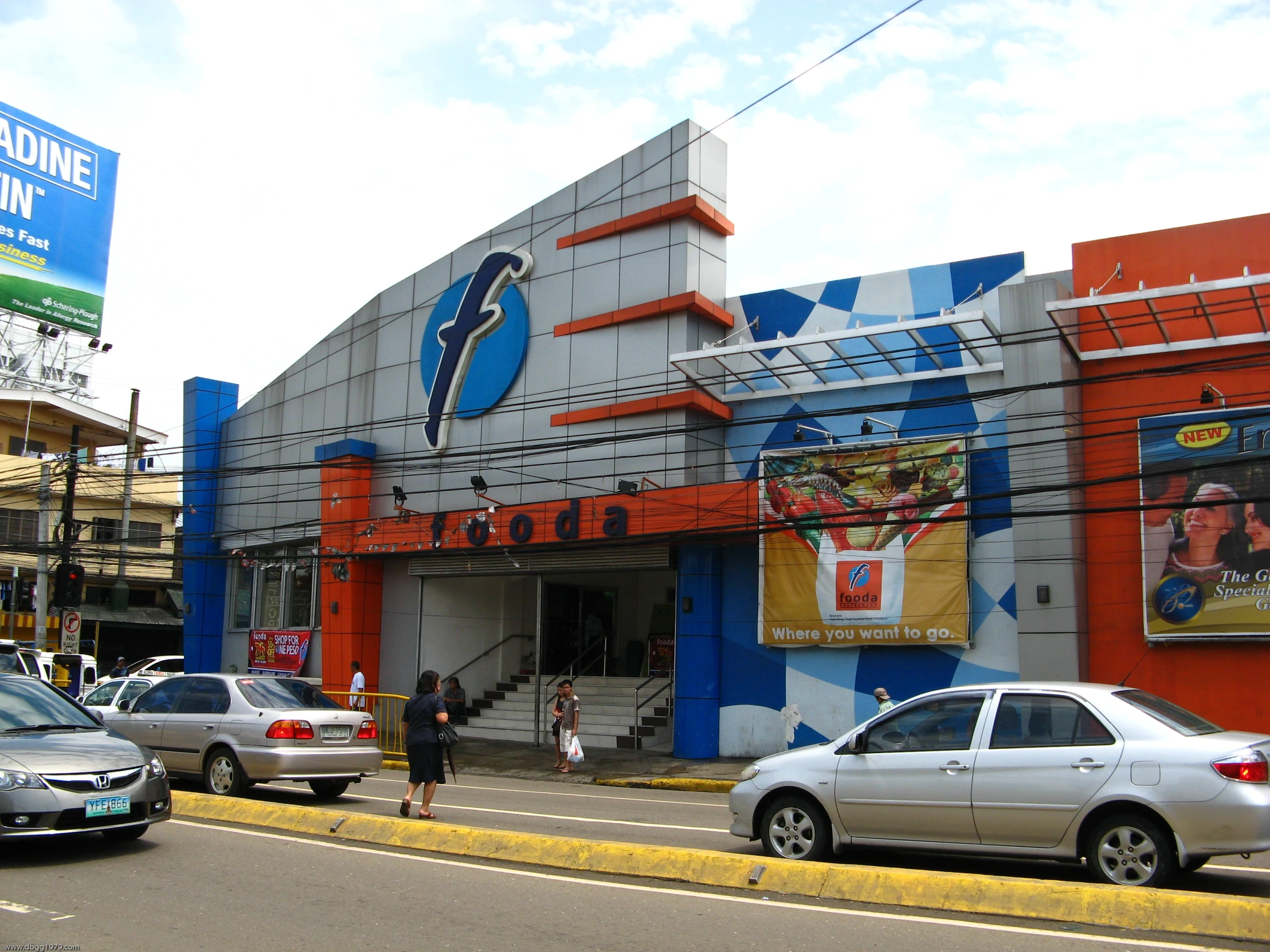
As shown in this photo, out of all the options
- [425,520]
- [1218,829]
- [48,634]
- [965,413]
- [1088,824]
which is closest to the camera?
[1218,829]

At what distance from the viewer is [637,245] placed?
22953mm

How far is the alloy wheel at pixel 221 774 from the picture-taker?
1304 centimetres

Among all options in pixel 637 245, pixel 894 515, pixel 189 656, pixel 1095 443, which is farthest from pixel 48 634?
pixel 1095 443

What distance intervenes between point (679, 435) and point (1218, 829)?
49.9 feet

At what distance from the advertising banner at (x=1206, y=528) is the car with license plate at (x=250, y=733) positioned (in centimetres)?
1159

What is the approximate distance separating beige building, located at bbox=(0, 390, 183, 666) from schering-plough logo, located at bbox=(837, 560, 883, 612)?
28.0m

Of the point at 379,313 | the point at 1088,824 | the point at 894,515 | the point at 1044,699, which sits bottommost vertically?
the point at 1088,824

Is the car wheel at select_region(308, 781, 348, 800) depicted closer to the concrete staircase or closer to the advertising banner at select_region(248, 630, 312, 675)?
the concrete staircase

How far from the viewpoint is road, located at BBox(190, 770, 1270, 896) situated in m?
8.70

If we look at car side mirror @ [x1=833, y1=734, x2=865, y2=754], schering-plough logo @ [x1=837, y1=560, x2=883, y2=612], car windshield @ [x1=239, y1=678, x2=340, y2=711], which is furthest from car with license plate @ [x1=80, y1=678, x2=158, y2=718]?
car side mirror @ [x1=833, y1=734, x2=865, y2=754]

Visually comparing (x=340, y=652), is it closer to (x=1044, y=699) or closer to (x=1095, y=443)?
(x=1095, y=443)

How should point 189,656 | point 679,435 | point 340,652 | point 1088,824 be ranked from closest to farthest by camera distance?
1. point 1088,824
2. point 679,435
3. point 340,652
4. point 189,656

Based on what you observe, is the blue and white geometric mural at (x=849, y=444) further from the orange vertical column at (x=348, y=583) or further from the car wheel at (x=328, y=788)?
the orange vertical column at (x=348, y=583)

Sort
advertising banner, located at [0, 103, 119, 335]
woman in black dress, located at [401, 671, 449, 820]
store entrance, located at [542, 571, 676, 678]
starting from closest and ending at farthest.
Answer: woman in black dress, located at [401, 671, 449, 820] < store entrance, located at [542, 571, 676, 678] < advertising banner, located at [0, 103, 119, 335]
